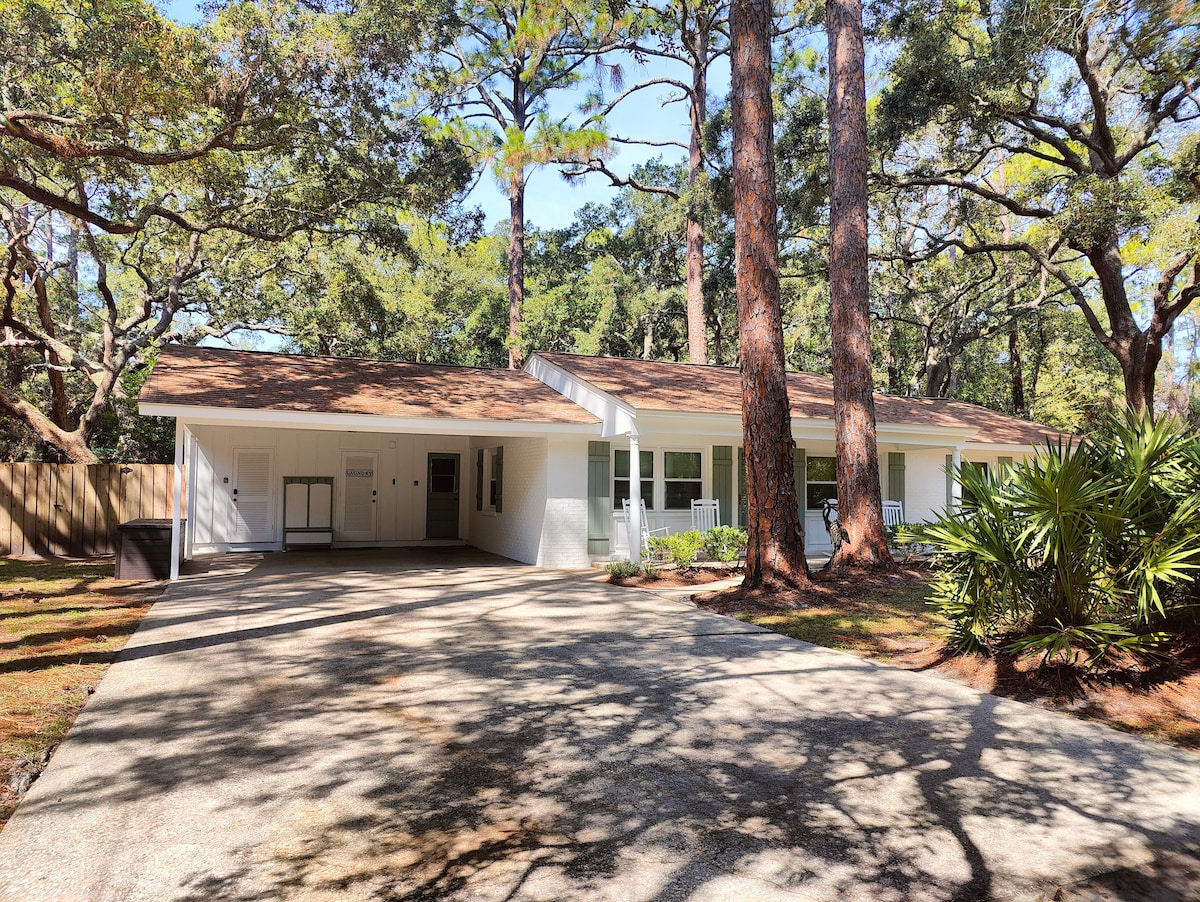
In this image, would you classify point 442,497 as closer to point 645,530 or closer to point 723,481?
point 645,530

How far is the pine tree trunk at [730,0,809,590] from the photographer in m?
9.39

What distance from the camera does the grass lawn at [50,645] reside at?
4176 mm

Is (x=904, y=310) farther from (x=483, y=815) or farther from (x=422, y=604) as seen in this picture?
(x=483, y=815)

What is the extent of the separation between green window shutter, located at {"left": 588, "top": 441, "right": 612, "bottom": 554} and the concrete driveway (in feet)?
21.5

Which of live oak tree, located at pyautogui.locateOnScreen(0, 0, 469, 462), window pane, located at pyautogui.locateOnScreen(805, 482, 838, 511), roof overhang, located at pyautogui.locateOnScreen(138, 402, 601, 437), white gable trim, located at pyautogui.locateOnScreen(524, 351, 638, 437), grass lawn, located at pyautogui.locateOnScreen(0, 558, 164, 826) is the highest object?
live oak tree, located at pyautogui.locateOnScreen(0, 0, 469, 462)

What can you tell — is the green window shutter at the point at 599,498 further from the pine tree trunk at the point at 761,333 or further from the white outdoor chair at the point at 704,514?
the pine tree trunk at the point at 761,333

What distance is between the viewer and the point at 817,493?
51.1 ft

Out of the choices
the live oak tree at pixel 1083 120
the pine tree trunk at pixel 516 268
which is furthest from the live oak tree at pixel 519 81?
the live oak tree at pixel 1083 120

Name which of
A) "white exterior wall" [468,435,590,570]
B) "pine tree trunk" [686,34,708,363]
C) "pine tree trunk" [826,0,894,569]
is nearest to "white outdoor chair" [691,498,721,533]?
"white exterior wall" [468,435,590,570]

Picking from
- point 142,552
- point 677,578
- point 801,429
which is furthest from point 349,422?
point 801,429

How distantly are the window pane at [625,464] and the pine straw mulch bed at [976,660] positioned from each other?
4.31m

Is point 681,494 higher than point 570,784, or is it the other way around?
point 681,494

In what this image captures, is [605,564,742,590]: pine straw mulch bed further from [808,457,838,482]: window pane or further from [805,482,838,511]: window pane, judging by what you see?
[808,457,838,482]: window pane

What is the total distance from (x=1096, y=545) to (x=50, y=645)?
8.50m
